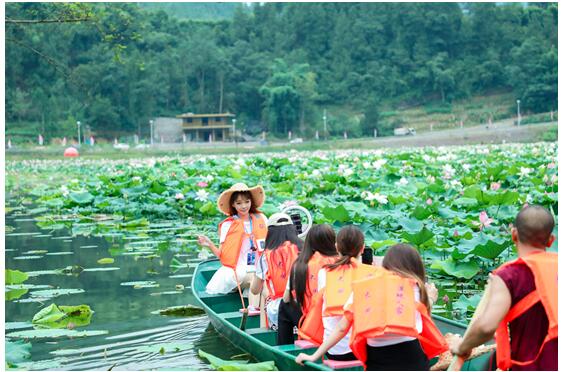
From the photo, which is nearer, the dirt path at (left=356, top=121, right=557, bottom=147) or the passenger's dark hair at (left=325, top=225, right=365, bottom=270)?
the passenger's dark hair at (left=325, top=225, right=365, bottom=270)

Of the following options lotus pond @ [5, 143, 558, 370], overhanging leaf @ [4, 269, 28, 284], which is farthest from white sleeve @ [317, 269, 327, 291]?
overhanging leaf @ [4, 269, 28, 284]

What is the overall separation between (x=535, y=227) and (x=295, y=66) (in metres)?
63.5

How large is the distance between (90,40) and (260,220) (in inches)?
2361

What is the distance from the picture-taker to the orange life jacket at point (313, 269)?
3777 mm

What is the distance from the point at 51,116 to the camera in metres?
55.1

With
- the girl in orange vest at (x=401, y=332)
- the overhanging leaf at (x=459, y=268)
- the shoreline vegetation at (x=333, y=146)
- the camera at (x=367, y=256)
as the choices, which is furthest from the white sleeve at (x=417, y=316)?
the shoreline vegetation at (x=333, y=146)

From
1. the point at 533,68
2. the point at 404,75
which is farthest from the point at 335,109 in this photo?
the point at 533,68

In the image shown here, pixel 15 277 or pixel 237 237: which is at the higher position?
pixel 237 237

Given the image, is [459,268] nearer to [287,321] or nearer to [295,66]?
[287,321]

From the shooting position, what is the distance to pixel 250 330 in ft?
15.3

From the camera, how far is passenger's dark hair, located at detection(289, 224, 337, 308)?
377 cm

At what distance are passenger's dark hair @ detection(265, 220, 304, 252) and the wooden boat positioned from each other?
0.51 m

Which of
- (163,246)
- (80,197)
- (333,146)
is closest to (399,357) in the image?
(163,246)

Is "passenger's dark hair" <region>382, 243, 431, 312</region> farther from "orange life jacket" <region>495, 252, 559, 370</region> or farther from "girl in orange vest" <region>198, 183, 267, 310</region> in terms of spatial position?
"girl in orange vest" <region>198, 183, 267, 310</region>
